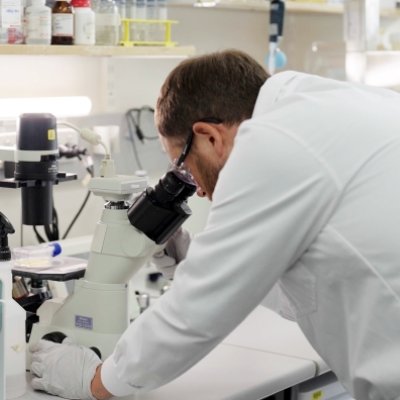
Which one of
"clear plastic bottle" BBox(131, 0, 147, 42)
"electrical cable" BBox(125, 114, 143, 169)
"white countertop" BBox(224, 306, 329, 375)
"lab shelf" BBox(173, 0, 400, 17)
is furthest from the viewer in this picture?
"electrical cable" BBox(125, 114, 143, 169)

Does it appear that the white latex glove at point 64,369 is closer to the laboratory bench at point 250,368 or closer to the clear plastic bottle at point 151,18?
the laboratory bench at point 250,368

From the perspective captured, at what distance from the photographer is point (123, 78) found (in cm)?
312

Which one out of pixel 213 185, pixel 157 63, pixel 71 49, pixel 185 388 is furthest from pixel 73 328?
pixel 157 63

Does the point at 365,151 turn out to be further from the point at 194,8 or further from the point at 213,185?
the point at 194,8

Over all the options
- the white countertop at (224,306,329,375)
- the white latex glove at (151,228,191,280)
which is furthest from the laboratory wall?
the white countertop at (224,306,329,375)

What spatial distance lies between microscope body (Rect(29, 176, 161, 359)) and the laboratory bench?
165mm

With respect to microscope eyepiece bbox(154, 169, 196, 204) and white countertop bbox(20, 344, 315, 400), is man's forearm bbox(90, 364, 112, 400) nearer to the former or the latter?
white countertop bbox(20, 344, 315, 400)

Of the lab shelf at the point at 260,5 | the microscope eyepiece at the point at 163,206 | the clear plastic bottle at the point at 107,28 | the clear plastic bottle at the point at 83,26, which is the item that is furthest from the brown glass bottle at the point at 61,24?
the microscope eyepiece at the point at 163,206

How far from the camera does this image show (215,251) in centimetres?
156

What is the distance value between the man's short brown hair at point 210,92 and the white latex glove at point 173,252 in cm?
57

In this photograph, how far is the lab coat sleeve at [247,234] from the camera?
1.51 metres

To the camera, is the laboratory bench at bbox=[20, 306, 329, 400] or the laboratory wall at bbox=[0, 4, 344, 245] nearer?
the laboratory bench at bbox=[20, 306, 329, 400]

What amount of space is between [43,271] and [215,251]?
76 cm

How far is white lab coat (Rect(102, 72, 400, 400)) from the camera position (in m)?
1.52
